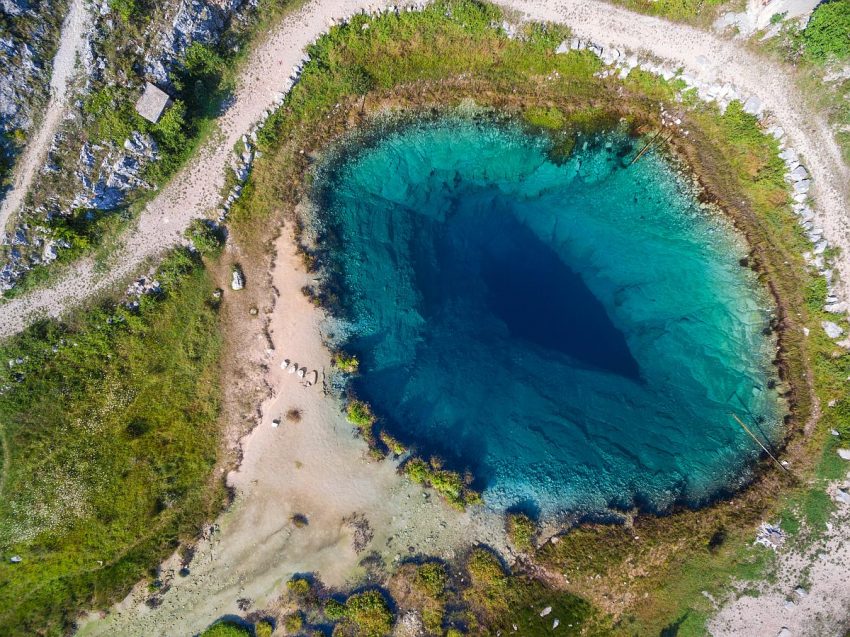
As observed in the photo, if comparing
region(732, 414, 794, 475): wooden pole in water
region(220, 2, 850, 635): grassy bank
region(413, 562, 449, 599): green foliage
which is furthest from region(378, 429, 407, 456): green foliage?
region(732, 414, 794, 475): wooden pole in water

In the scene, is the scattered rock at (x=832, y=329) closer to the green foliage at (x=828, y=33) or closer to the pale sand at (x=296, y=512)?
the green foliage at (x=828, y=33)

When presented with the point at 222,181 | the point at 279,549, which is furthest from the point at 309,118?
the point at 279,549

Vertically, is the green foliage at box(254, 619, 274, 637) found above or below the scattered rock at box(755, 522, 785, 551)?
below

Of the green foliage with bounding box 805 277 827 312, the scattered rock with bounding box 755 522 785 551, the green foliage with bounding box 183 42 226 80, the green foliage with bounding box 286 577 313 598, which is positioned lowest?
the green foliage with bounding box 286 577 313 598

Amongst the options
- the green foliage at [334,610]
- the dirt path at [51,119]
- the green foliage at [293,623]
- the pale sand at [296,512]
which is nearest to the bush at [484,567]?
the pale sand at [296,512]

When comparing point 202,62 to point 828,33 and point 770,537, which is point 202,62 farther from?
point 770,537

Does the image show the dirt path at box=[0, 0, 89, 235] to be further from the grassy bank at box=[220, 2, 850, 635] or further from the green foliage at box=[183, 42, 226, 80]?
the grassy bank at box=[220, 2, 850, 635]

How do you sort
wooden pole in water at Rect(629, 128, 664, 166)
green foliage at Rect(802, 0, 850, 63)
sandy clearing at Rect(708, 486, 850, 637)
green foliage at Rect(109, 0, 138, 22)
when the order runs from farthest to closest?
wooden pole in water at Rect(629, 128, 664, 166) < sandy clearing at Rect(708, 486, 850, 637) < green foliage at Rect(109, 0, 138, 22) < green foliage at Rect(802, 0, 850, 63)
